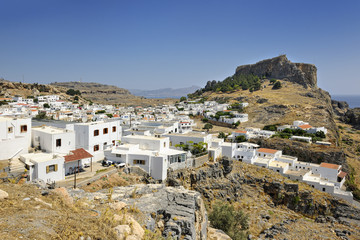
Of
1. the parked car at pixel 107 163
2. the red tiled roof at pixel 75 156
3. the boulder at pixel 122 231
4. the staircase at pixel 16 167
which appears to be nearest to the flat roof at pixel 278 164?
the parked car at pixel 107 163

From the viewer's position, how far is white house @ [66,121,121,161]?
2302 cm

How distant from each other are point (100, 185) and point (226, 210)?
1097 cm

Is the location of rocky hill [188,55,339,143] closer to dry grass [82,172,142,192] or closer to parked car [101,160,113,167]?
dry grass [82,172,142,192]

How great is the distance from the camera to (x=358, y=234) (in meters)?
23.8

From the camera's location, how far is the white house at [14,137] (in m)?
17.8

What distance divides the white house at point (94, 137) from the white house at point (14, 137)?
4.11 meters

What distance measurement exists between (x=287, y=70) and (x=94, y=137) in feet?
408

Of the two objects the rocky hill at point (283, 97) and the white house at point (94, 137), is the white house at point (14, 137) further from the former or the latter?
the rocky hill at point (283, 97)

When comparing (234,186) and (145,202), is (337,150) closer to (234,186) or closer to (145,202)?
(234,186)

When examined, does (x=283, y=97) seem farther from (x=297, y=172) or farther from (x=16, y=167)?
(x=16, y=167)

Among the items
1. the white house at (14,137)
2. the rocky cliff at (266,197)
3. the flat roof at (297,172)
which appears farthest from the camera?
the flat roof at (297,172)

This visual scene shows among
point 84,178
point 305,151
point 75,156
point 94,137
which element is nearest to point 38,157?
point 75,156

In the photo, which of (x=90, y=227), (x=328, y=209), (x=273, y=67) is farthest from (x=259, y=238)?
(x=273, y=67)

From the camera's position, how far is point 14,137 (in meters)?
19.4
